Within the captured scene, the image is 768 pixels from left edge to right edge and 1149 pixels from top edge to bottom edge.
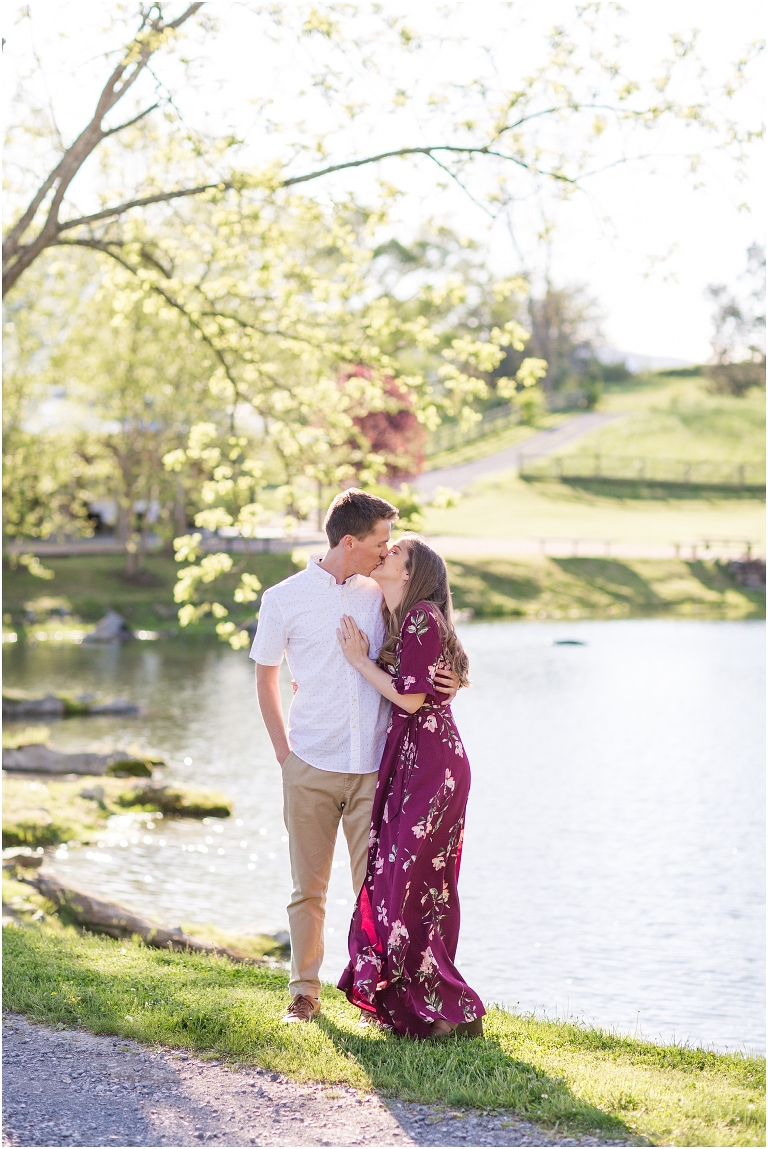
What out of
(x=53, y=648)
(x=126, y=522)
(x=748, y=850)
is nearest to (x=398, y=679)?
(x=748, y=850)

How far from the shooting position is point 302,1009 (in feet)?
19.0

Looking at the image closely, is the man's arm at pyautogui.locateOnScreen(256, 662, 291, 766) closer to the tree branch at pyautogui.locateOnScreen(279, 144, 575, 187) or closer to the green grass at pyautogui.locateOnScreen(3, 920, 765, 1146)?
the green grass at pyautogui.locateOnScreen(3, 920, 765, 1146)

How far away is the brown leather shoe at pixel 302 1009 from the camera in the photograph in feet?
18.9

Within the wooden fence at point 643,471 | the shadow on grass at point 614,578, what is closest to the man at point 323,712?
the shadow on grass at point 614,578

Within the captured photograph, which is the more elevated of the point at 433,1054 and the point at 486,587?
the point at 486,587

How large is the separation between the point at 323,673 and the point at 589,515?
52616mm

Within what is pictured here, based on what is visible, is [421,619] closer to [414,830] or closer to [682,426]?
[414,830]

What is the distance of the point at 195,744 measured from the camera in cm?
1948

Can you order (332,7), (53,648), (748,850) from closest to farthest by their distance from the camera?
(332,7) → (748,850) → (53,648)

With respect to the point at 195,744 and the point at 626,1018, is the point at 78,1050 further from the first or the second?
Answer: the point at 195,744

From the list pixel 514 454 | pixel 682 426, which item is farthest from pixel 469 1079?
pixel 682 426

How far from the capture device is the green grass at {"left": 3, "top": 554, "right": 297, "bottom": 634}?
113 ft

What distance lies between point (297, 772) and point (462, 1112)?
1.70 meters

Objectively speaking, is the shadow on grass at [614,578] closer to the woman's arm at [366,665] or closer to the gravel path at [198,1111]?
the woman's arm at [366,665]
